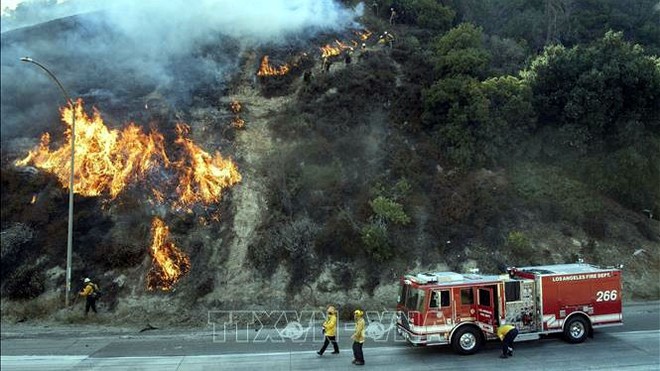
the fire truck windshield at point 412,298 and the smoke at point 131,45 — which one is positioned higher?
the smoke at point 131,45

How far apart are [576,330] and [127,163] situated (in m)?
20.8

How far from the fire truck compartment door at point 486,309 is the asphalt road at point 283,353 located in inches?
28.6

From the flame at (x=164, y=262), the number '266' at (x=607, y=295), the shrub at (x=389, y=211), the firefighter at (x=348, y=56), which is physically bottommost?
the number '266' at (x=607, y=295)

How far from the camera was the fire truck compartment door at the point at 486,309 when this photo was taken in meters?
12.9

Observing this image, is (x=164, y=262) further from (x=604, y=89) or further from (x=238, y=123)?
(x=604, y=89)

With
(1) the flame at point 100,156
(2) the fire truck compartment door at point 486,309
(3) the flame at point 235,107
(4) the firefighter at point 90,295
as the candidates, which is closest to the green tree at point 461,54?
(3) the flame at point 235,107

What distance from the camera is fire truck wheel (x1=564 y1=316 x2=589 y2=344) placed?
1353 cm

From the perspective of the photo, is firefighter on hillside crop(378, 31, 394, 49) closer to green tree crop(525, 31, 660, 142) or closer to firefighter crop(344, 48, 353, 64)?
firefighter crop(344, 48, 353, 64)

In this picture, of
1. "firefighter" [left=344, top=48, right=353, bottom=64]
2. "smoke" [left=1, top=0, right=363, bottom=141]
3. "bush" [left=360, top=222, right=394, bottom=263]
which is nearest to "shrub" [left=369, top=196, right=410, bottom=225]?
"bush" [left=360, top=222, right=394, bottom=263]

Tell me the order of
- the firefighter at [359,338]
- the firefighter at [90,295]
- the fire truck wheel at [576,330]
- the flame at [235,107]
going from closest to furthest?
the firefighter at [359,338], the fire truck wheel at [576,330], the firefighter at [90,295], the flame at [235,107]

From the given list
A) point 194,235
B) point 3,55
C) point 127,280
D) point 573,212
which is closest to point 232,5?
point 3,55

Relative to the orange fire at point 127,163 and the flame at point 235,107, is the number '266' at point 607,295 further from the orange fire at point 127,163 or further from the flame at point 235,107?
the flame at point 235,107

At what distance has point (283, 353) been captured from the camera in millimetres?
Answer: 13508

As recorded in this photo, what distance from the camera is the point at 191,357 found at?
13.2 m
